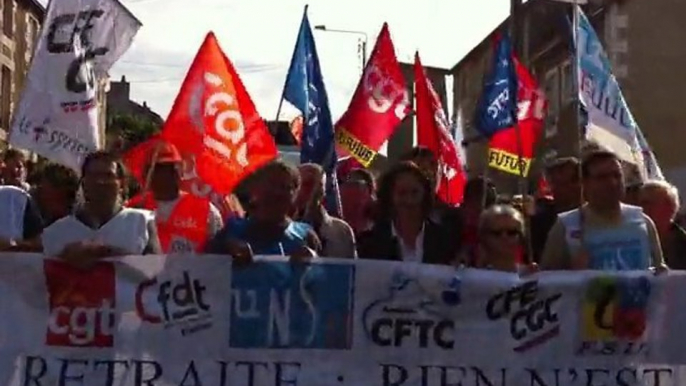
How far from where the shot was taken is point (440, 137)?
12930mm

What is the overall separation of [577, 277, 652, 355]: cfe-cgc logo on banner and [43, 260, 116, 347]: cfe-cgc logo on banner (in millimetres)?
2158

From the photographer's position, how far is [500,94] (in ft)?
38.8

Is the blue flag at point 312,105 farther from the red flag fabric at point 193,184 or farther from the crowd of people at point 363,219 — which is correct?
the crowd of people at point 363,219

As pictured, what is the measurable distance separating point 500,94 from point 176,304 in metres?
5.81

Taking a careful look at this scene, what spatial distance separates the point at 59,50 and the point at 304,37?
3.01 m

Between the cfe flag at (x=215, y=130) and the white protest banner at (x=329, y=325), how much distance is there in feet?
8.24

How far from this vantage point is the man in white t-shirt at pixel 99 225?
6465 mm

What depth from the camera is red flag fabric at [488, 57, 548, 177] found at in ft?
46.8

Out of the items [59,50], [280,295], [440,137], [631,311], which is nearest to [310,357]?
[280,295]

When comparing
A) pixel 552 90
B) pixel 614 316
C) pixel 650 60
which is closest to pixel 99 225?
pixel 614 316

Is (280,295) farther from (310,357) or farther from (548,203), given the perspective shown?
(548,203)

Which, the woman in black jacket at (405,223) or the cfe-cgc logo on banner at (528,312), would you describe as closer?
the cfe-cgc logo on banner at (528,312)

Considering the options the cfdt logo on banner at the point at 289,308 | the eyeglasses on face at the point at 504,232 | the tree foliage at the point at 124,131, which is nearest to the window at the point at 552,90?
the tree foliage at the point at 124,131

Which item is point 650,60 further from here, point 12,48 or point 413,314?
point 413,314
